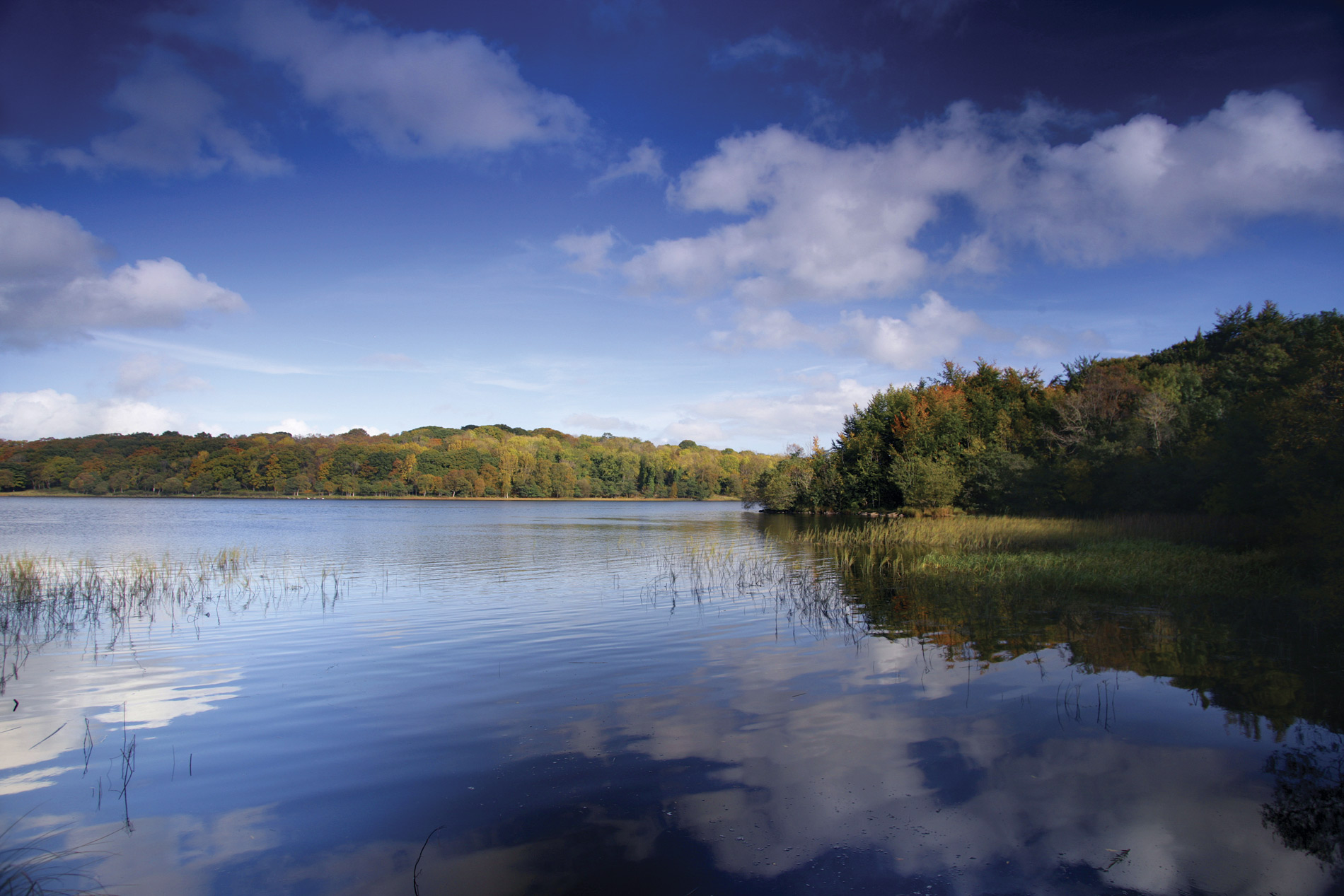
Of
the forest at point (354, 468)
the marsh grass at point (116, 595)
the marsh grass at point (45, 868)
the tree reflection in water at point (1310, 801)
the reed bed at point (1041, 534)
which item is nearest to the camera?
the marsh grass at point (45, 868)

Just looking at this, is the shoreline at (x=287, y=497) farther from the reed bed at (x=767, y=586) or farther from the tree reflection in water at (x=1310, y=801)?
the tree reflection in water at (x=1310, y=801)

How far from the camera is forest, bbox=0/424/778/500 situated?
109500 millimetres

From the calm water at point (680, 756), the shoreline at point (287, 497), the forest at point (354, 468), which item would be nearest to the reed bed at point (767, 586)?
the calm water at point (680, 756)

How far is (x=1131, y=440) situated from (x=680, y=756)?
33829mm

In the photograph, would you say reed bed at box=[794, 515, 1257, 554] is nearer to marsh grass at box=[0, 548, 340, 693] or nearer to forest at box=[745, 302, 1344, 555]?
forest at box=[745, 302, 1344, 555]

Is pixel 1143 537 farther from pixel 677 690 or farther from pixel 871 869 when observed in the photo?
pixel 871 869

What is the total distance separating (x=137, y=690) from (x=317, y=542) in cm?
2603

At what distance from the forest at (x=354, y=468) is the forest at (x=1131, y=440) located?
32615 millimetres

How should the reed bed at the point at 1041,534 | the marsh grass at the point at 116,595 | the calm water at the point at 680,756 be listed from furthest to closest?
the reed bed at the point at 1041,534 < the marsh grass at the point at 116,595 < the calm water at the point at 680,756

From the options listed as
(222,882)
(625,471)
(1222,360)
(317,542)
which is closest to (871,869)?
(222,882)

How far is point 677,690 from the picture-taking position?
9336mm

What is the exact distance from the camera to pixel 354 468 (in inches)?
5084

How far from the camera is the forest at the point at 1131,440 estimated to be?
588 inches

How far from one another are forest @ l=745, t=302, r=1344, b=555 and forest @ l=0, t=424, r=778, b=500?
3261 cm
